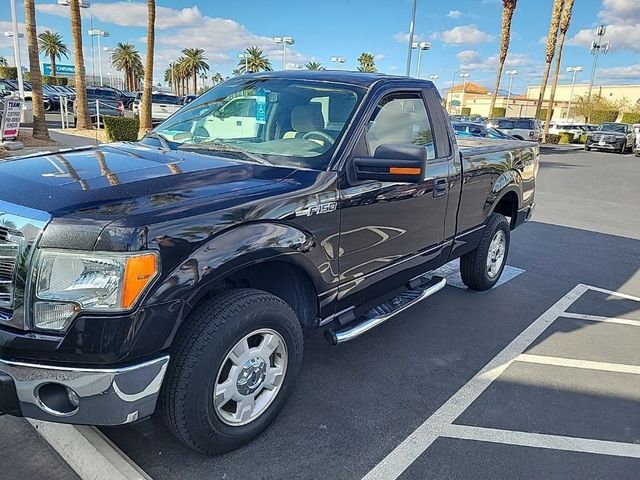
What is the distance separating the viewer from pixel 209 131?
11.8 feet

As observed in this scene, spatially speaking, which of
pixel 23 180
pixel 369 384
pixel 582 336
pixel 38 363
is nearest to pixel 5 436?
pixel 38 363

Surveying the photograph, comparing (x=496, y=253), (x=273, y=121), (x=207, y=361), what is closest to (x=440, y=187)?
(x=273, y=121)

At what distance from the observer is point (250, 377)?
264 cm

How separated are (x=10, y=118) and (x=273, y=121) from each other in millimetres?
11378

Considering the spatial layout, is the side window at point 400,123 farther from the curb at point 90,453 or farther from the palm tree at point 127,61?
the palm tree at point 127,61

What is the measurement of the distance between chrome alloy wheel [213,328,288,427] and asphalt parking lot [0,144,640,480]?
218 mm

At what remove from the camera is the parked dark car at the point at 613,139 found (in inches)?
1215

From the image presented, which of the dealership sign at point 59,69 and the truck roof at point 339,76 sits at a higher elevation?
the dealership sign at point 59,69

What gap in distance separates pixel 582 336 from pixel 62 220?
4.17 m

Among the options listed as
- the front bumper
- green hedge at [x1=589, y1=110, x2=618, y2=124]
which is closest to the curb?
the front bumper

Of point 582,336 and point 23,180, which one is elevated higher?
point 23,180

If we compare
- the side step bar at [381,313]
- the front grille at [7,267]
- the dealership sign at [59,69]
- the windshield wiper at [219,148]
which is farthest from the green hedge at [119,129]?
the dealership sign at [59,69]

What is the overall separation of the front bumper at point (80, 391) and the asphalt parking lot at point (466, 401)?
21.8 inches

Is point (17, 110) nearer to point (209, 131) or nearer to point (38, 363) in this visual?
point (209, 131)
